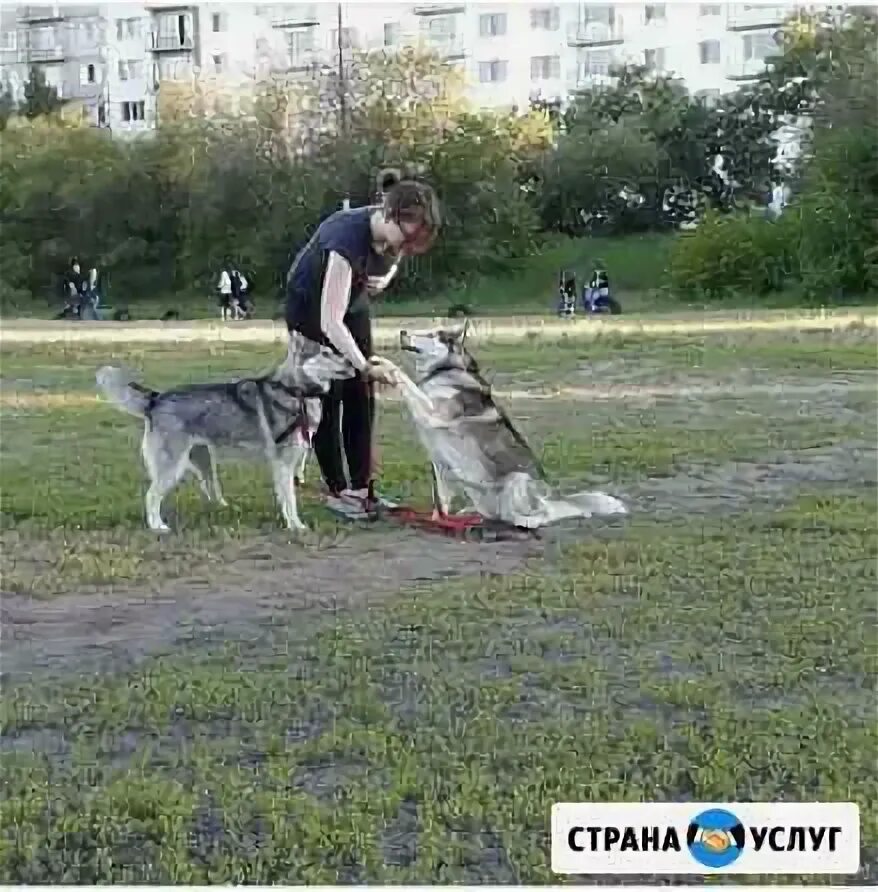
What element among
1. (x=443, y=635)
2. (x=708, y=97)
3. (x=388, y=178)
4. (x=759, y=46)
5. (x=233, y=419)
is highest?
(x=759, y=46)

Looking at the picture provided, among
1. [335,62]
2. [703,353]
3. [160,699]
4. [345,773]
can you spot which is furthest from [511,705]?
[335,62]

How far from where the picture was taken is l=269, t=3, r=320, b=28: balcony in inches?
137

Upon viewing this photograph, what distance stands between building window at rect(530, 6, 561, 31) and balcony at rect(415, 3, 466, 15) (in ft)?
0.51

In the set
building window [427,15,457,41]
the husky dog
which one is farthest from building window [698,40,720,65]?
the husky dog

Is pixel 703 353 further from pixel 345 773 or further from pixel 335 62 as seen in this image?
pixel 345 773

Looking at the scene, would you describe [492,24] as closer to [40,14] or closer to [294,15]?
[294,15]

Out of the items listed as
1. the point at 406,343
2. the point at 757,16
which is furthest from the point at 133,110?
the point at 757,16

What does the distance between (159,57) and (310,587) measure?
1.22 m

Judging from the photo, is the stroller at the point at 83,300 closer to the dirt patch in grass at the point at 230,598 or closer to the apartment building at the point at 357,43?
the apartment building at the point at 357,43

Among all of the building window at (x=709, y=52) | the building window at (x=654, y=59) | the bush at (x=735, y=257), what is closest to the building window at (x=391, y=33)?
the building window at (x=654, y=59)

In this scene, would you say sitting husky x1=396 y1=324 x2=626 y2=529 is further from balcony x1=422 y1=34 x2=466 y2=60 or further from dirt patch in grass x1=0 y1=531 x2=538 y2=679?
balcony x1=422 y1=34 x2=466 y2=60

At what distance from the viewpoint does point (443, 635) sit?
344 cm

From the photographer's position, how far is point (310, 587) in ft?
11.6

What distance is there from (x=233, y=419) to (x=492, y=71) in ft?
3.18
